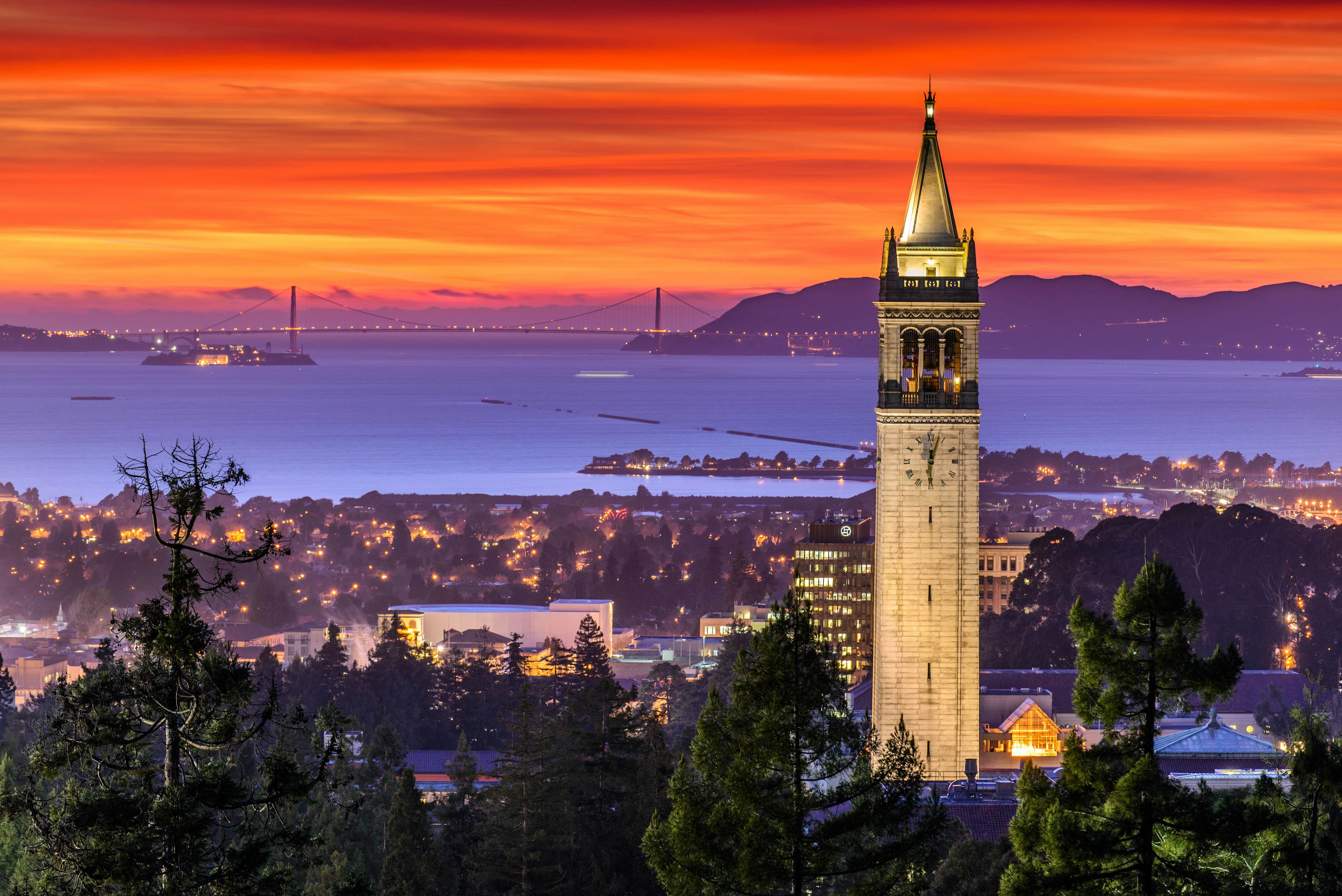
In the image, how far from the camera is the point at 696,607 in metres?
91.1

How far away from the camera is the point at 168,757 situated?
14398mm

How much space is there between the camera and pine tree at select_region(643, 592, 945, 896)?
53.9ft

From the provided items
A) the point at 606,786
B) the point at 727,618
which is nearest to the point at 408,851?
the point at 606,786

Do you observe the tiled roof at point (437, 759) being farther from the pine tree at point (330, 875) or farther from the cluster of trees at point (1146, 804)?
the cluster of trees at point (1146, 804)

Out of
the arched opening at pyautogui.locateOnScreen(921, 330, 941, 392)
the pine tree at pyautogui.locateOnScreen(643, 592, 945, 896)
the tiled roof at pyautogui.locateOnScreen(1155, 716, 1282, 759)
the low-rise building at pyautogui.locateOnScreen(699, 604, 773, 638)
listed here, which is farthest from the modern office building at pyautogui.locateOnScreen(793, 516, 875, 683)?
the pine tree at pyautogui.locateOnScreen(643, 592, 945, 896)

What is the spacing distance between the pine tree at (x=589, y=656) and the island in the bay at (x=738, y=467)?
96688 mm

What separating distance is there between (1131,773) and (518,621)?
2524 inches

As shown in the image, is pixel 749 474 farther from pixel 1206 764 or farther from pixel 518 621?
pixel 1206 764

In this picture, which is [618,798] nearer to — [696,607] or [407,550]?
[696,607]

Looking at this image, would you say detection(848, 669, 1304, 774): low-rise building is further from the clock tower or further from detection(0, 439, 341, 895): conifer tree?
detection(0, 439, 341, 895): conifer tree

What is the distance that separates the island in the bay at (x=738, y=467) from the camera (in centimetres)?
16112

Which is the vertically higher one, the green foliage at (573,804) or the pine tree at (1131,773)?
the pine tree at (1131,773)

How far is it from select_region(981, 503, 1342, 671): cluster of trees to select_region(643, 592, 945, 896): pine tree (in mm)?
41878

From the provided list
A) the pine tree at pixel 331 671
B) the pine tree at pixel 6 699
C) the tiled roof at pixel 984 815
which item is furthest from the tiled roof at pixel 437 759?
the tiled roof at pixel 984 815
